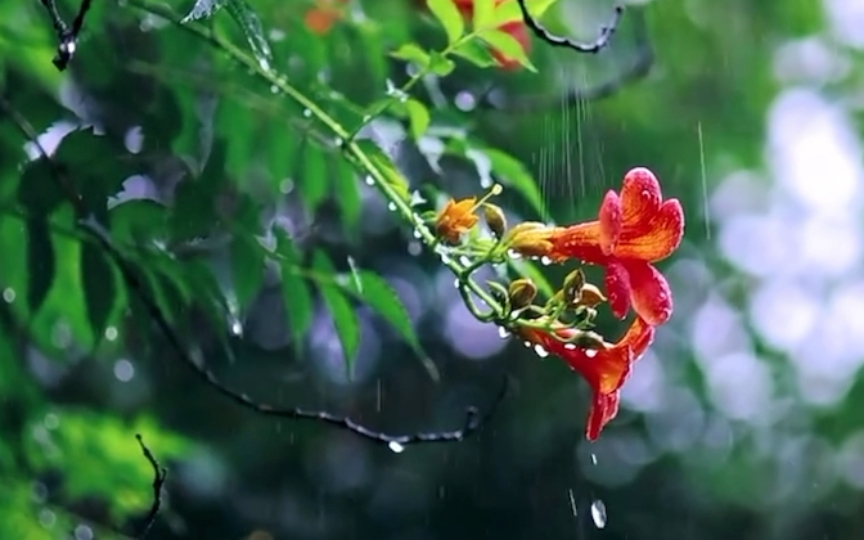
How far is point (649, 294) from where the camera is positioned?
2.31ft

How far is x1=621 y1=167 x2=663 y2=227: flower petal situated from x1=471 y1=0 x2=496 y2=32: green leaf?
0.23 meters

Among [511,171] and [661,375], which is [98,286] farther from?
[661,375]

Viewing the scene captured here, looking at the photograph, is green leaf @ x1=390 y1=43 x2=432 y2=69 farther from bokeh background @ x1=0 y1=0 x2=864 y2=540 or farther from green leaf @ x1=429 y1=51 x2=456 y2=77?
bokeh background @ x1=0 y1=0 x2=864 y2=540

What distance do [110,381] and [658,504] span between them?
4.69 feet

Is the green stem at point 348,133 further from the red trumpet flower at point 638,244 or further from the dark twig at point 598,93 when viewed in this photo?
the dark twig at point 598,93

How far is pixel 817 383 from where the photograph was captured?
3514 mm

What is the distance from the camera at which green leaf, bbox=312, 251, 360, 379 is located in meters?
1.04

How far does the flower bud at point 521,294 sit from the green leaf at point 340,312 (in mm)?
304

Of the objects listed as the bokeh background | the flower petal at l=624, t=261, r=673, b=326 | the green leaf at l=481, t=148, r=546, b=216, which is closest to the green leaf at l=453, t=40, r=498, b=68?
the green leaf at l=481, t=148, r=546, b=216

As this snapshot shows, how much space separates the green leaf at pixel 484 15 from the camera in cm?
93

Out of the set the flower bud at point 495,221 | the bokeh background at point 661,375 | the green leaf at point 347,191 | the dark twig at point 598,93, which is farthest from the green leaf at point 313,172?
the bokeh background at point 661,375

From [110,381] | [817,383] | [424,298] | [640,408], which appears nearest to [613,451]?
[640,408]

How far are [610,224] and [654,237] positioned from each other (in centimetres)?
3

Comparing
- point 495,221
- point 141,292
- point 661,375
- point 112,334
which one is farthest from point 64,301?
point 661,375
